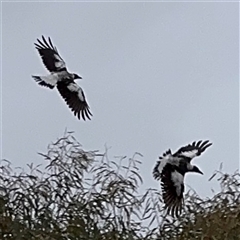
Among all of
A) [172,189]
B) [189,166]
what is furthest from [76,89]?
[172,189]

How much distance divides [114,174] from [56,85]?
202 centimetres

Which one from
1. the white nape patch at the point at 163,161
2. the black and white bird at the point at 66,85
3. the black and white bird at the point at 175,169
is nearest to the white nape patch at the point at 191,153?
the black and white bird at the point at 175,169

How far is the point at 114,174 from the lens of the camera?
8023mm

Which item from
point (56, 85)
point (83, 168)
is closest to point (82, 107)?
point (56, 85)

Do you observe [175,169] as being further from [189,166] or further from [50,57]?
[50,57]

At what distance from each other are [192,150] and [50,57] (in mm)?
1667

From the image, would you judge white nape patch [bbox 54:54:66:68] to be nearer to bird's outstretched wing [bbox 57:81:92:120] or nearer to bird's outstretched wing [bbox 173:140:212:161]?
bird's outstretched wing [bbox 57:81:92:120]

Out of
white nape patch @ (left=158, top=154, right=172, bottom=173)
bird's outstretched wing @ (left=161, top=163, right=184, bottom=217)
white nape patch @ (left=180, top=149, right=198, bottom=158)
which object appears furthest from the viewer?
white nape patch @ (left=180, top=149, right=198, bottom=158)

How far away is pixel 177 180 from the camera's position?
30.0ft

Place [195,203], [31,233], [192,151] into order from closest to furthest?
[31,233] → [195,203] → [192,151]

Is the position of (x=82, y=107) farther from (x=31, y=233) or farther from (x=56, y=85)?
(x=31, y=233)

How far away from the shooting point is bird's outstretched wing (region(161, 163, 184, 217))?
8.38 meters

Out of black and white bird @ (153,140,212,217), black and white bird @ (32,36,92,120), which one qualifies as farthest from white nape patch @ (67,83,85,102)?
black and white bird @ (153,140,212,217)

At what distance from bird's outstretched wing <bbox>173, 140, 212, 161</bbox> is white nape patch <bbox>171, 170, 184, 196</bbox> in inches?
12.8
